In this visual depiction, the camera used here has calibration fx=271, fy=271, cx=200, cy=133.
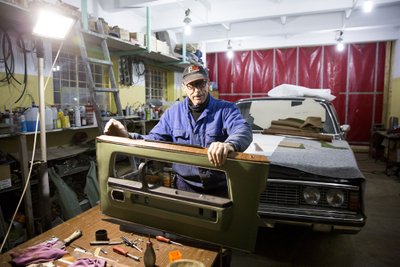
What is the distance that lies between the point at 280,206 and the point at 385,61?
27.1 feet

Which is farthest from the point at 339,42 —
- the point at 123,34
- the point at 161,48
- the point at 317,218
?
the point at 317,218

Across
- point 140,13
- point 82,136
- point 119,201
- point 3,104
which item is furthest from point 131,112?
point 119,201

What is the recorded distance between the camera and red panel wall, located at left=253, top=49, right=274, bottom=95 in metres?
9.45

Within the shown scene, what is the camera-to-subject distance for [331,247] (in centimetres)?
309

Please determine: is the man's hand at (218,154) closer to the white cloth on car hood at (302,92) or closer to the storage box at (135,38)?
the white cloth on car hood at (302,92)

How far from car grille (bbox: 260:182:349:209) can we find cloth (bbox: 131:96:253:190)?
90 centimetres

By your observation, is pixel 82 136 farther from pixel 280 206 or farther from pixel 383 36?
pixel 383 36

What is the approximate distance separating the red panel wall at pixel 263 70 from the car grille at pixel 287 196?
24.5ft

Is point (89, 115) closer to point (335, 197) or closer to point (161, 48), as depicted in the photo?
point (161, 48)

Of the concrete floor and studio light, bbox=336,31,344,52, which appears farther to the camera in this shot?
studio light, bbox=336,31,344,52

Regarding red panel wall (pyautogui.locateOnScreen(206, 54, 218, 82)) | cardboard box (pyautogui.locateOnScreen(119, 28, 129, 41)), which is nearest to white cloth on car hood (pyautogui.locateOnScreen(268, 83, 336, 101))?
cardboard box (pyautogui.locateOnScreen(119, 28, 129, 41))

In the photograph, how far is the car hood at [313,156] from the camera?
7.66 ft

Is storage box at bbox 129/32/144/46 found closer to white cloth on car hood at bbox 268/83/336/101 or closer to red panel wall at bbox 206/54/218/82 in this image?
A: white cloth on car hood at bbox 268/83/336/101

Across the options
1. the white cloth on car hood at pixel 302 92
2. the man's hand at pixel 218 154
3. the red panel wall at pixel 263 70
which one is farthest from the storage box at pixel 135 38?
the red panel wall at pixel 263 70
